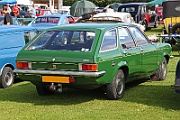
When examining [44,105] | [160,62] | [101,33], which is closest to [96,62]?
[101,33]

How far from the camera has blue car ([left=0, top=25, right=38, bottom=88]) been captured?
29.7ft

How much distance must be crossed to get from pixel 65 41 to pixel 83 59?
A: 0.85 m

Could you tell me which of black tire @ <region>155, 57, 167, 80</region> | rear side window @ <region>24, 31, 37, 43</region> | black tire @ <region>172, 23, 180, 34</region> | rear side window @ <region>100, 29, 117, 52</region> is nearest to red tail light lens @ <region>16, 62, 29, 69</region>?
rear side window @ <region>100, 29, 117, 52</region>

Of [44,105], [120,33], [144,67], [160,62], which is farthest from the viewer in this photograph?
[160,62]

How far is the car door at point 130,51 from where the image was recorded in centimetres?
782

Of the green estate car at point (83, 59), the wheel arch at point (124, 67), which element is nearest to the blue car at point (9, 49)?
the green estate car at point (83, 59)

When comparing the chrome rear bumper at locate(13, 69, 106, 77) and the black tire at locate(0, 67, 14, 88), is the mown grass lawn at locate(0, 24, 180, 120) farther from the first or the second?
the chrome rear bumper at locate(13, 69, 106, 77)

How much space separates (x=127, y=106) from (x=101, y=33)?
4.59ft

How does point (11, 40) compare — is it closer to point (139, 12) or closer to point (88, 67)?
point (88, 67)

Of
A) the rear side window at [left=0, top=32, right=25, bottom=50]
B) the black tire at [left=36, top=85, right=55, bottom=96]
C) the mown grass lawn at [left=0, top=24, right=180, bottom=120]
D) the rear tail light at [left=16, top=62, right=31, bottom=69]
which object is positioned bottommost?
the mown grass lawn at [left=0, top=24, right=180, bottom=120]

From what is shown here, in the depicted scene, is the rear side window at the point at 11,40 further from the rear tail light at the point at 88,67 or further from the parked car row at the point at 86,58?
the rear tail light at the point at 88,67

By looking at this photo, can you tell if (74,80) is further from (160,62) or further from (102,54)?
(160,62)

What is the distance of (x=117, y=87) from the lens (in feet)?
24.9

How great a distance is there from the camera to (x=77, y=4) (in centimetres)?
3741
